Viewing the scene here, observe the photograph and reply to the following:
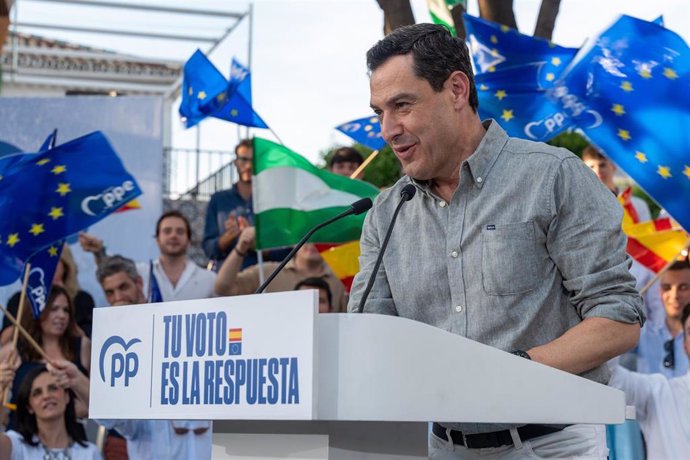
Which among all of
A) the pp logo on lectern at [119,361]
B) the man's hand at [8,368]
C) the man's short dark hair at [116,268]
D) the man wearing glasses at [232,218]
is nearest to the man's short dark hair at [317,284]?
the man wearing glasses at [232,218]

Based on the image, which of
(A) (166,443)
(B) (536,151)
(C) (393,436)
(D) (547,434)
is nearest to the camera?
(C) (393,436)

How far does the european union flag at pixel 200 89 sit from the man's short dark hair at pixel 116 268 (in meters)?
1.69

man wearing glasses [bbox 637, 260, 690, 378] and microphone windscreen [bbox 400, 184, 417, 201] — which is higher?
man wearing glasses [bbox 637, 260, 690, 378]

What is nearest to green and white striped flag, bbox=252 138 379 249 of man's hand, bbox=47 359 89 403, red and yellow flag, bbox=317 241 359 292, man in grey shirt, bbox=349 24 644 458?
red and yellow flag, bbox=317 241 359 292

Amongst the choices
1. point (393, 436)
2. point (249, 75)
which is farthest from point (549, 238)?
point (249, 75)

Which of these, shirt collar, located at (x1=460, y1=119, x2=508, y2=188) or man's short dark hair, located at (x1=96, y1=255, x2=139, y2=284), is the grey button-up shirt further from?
man's short dark hair, located at (x1=96, y1=255, x2=139, y2=284)

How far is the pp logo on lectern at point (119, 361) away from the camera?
275cm

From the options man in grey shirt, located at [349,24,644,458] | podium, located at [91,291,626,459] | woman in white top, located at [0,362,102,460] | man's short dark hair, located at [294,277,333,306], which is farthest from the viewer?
man's short dark hair, located at [294,277,333,306]

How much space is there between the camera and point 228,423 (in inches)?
109

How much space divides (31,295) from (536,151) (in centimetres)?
535

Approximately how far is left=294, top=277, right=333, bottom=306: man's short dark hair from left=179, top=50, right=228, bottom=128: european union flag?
6.49ft

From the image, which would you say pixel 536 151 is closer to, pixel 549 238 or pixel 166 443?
pixel 549 238

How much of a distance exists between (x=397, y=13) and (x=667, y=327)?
10.4 feet

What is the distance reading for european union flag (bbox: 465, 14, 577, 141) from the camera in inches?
318
